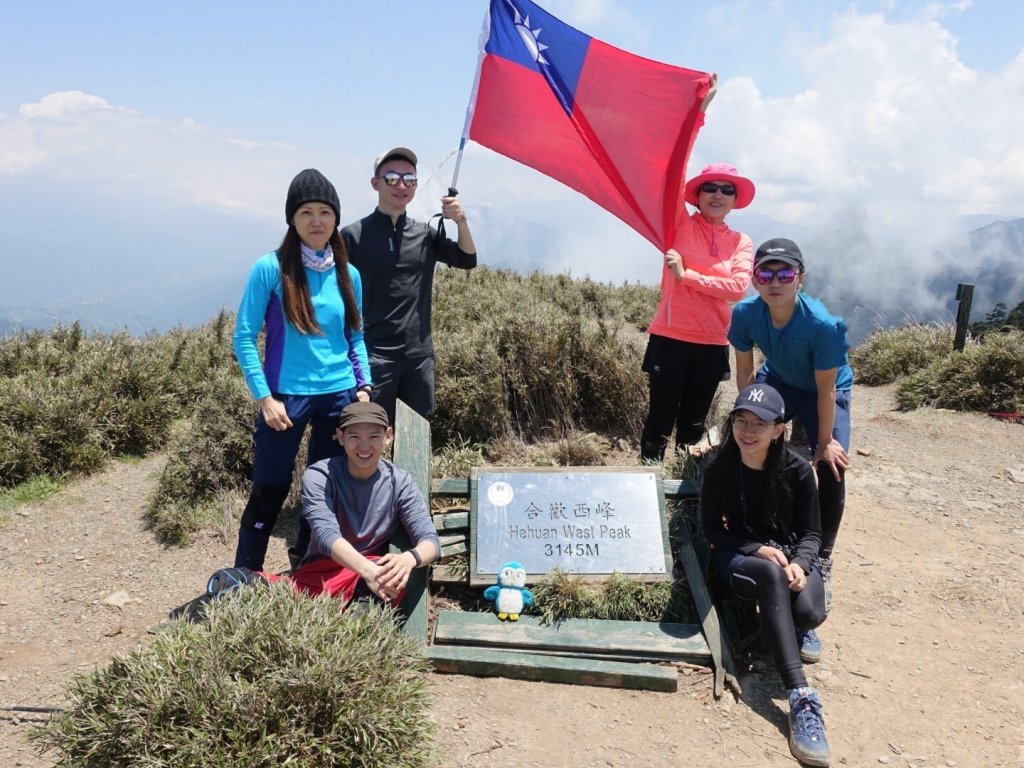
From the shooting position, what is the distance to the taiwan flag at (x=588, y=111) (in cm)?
428

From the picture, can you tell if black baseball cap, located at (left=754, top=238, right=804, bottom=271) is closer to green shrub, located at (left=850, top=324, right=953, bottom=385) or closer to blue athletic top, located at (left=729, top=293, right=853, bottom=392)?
blue athletic top, located at (left=729, top=293, right=853, bottom=392)

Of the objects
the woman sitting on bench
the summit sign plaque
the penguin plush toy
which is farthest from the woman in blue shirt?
the penguin plush toy

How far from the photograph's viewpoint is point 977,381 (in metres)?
8.12

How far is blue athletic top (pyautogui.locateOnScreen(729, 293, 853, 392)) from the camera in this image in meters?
3.37

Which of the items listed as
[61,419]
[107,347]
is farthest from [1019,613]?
[107,347]

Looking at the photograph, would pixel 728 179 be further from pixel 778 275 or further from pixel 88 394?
pixel 88 394

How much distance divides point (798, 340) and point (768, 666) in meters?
1.67

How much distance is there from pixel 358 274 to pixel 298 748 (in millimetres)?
2245

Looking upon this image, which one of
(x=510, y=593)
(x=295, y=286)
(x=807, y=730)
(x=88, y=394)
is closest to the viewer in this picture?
(x=807, y=730)

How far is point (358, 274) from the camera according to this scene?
11.6 ft

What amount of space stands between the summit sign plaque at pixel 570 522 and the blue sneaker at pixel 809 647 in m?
0.73

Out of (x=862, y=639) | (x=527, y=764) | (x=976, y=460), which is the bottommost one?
(x=527, y=764)

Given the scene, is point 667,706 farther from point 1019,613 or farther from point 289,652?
point 1019,613

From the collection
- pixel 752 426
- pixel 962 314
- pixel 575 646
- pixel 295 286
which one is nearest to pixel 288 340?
pixel 295 286
